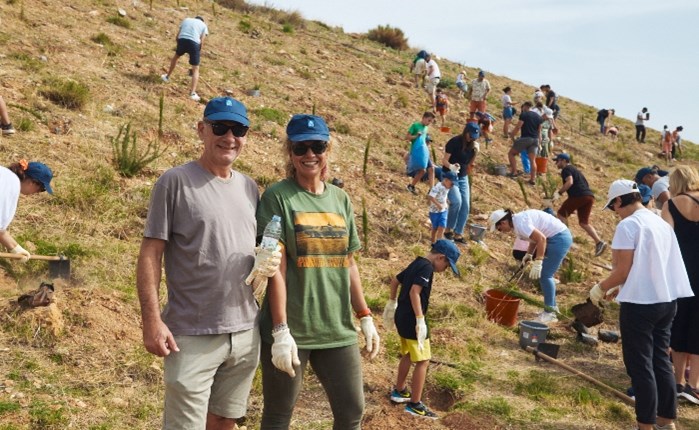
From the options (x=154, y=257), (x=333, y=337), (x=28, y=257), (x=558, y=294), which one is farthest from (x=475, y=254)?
(x=154, y=257)

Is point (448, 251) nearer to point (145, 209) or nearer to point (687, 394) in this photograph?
point (687, 394)

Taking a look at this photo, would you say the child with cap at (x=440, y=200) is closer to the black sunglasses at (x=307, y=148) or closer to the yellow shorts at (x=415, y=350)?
the yellow shorts at (x=415, y=350)

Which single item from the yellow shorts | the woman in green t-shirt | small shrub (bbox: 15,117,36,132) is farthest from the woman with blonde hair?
small shrub (bbox: 15,117,36,132)

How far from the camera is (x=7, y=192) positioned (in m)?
4.57

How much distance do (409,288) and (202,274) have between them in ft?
7.50

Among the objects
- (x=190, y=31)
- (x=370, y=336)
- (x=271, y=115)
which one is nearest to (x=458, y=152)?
(x=271, y=115)

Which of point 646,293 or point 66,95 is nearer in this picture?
point 646,293

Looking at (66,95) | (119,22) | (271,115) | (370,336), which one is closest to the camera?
(370,336)

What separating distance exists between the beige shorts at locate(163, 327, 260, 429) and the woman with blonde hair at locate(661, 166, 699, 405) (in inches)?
134

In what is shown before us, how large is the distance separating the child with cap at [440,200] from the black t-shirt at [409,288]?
→ 4018 millimetres

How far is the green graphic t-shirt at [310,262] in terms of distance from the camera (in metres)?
2.88

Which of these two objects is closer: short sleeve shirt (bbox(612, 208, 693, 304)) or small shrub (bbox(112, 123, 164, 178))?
short sleeve shirt (bbox(612, 208, 693, 304))

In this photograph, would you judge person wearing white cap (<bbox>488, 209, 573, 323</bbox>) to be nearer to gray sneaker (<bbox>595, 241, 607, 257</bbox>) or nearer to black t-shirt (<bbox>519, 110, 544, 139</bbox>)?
gray sneaker (<bbox>595, 241, 607, 257</bbox>)

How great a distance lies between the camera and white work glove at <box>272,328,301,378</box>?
2746 mm
